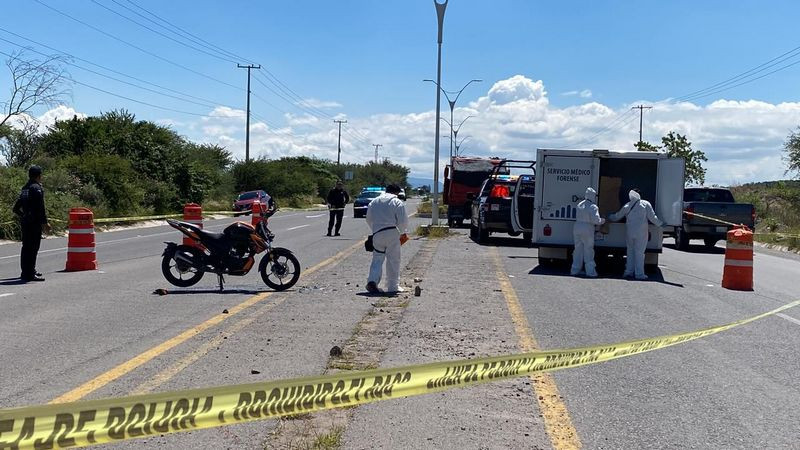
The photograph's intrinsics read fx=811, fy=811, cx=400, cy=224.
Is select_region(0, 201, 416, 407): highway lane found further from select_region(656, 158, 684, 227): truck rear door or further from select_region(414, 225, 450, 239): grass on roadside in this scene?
select_region(414, 225, 450, 239): grass on roadside

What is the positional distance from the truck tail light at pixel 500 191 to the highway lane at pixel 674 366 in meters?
9.00

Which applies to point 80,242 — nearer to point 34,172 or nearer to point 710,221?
point 34,172

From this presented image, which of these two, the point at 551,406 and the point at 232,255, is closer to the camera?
the point at 551,406

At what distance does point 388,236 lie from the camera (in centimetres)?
1173

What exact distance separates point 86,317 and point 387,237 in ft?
14.0

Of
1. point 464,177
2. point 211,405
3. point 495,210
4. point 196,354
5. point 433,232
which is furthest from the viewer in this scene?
point 464,177

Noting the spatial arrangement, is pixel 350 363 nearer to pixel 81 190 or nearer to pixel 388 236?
pixel 388 236

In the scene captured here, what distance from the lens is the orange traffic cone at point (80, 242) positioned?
14.3 metres

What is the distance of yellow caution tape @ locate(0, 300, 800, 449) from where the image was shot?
3.54 meters

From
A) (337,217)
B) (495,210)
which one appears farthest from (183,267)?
(337,217)

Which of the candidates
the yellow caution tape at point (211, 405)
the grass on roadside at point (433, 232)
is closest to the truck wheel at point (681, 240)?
the grass on roadside at point (433, 232)

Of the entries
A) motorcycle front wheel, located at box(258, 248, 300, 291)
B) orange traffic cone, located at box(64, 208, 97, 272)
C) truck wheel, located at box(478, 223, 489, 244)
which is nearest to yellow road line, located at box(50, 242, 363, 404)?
motorcycle front wheel, located at box(258, 248, 300, 291)

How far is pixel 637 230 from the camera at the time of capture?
15016mm

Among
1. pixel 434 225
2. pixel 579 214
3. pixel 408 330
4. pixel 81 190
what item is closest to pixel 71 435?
pixel 408 330
